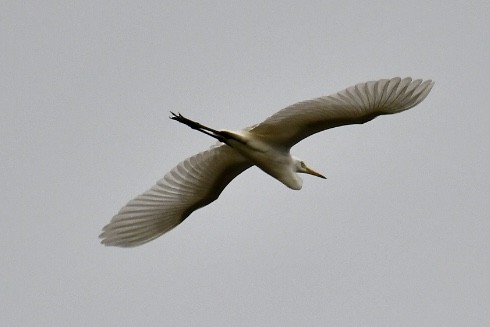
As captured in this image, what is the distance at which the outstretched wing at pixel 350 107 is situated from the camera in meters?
13.7

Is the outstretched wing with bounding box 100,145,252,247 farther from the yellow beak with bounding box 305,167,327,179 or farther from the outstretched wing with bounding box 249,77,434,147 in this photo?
the outstretched wing with bounding box 249,77,434,147

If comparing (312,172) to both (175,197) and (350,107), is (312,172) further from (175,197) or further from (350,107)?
(350,107)

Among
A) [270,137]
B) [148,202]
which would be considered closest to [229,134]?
[270,137]

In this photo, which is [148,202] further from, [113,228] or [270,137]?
[270,137]

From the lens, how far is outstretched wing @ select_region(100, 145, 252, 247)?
15312 mm

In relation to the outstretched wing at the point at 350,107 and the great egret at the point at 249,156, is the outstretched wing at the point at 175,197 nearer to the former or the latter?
the great egret at the point at 249,156

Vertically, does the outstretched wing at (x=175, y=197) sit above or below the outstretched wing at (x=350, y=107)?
below

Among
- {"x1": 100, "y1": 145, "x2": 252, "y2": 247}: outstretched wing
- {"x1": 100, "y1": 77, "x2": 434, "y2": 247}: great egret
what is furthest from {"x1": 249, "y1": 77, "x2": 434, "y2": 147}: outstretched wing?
{"x1": 100, "y1": 145, "x2": 252, "y2": 247}: outstretched wing

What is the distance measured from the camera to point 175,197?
1574 centimetres

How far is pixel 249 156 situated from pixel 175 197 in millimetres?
1283

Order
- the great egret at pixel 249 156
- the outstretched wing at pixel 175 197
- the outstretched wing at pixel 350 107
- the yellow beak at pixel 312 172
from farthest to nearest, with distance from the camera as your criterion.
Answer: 1. the yellow beak at pixel 312 172
2. the outstretched wing at pixel 175 197
3. the great egret at pixel 249 156
4. the outstretched wing at pixel 350 107

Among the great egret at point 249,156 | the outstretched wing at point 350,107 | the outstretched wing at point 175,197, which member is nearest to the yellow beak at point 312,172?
the great egret at point 249,156

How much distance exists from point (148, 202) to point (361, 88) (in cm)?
353

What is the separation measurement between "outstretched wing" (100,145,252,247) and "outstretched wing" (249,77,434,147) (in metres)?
0.95
